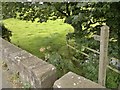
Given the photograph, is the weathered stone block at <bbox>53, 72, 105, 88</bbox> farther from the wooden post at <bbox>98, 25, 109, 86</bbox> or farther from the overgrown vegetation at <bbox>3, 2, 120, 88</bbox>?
the overgrown vegetation at <bbox>3, 2, 120, 88</bbox>

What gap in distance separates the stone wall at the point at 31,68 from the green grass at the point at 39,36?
1071 millimetres

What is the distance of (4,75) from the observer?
134 inches

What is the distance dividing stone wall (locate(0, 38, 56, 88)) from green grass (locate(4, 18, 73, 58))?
107 centimetres

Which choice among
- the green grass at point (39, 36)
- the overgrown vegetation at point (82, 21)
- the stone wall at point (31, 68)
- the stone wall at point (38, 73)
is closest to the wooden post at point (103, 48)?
the overgrown vegetation at point (82, 21)

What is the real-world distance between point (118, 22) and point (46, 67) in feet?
3.77

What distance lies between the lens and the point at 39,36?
542cm

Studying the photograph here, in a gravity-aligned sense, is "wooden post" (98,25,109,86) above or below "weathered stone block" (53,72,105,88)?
above

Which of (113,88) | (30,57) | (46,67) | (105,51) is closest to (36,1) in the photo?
(30,57)

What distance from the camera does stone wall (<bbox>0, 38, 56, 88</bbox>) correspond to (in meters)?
2.56

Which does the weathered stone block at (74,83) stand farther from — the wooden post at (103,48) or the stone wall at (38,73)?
the wooden post at (103,48)

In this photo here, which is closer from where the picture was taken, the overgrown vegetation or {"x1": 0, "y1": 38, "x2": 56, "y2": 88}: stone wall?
{"x1": 0, "y1": 38, "x2": 56, "y2": 88}: stone wall

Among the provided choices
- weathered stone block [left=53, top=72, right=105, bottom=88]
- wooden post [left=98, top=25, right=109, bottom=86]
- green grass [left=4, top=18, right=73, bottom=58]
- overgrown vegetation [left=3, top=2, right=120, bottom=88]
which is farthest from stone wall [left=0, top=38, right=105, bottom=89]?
green grass [left=4, top=18, right=73, bottom=58]

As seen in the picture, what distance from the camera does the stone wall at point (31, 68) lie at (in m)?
2.56

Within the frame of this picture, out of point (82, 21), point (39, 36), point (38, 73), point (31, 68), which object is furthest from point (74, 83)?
point (39, 36)
